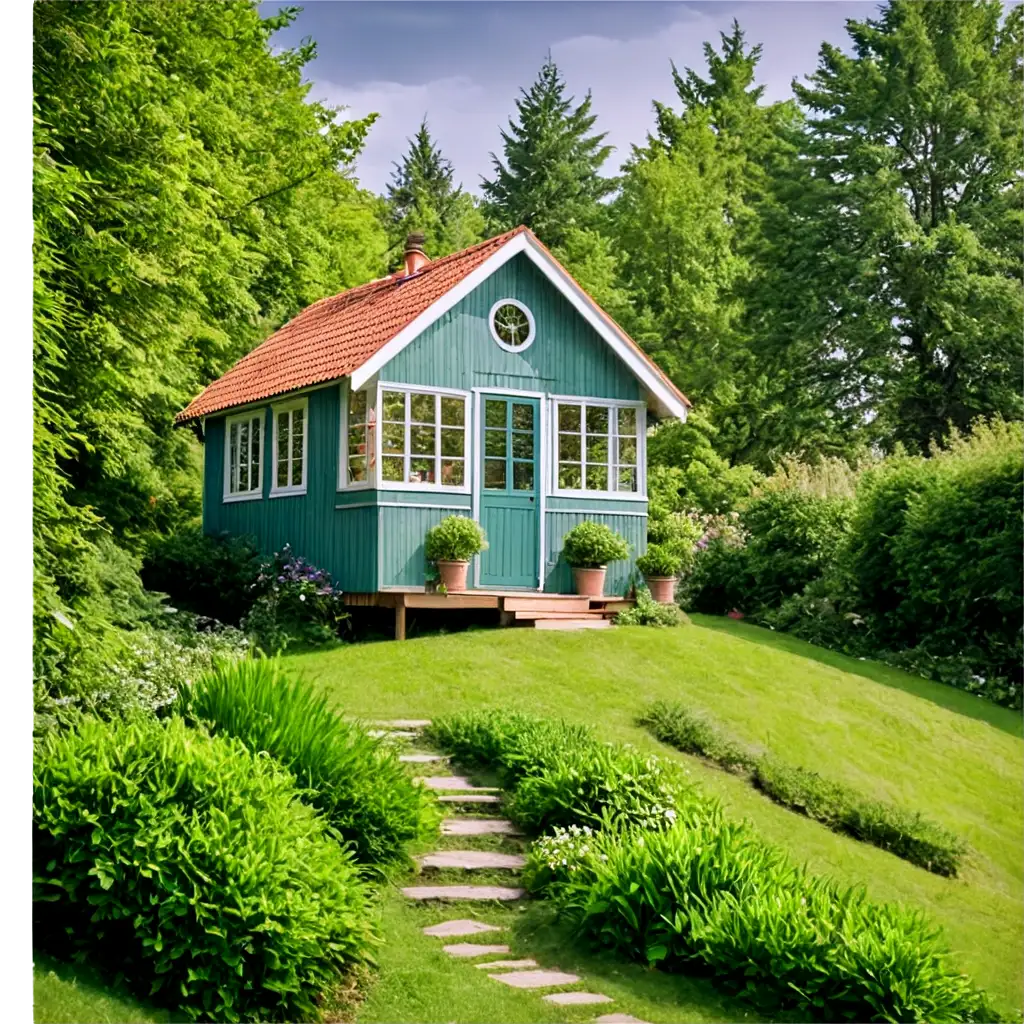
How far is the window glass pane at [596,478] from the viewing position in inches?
610

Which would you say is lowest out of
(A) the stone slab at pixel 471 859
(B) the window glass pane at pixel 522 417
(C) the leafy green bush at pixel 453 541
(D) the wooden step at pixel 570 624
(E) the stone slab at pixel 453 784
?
(A) the stone slab at pixel 471 859

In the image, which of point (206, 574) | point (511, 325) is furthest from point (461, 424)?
point (206, 574)

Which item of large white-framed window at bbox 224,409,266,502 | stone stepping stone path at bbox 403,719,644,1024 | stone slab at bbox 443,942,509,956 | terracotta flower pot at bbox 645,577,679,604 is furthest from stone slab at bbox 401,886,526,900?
large white-framed window at bbox 224,409,266,502

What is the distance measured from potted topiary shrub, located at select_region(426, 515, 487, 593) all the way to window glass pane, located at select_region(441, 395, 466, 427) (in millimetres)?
1343

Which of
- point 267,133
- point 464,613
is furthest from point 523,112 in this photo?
point 464,613

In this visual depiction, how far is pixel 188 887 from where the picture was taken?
5426 mm

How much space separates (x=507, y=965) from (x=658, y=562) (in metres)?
9.26

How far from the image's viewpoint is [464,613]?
14.9m

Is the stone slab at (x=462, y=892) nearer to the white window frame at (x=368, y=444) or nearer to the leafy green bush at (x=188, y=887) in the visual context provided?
the leafy green bush at (x=188, y=887)

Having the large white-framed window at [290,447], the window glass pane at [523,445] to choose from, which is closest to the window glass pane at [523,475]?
the window glass pane at [523,445]

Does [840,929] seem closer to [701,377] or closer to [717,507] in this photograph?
[717,507]

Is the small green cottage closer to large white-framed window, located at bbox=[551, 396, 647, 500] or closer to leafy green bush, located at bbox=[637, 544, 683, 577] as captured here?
large white-framed window, located at bbox=[551, 396, 647, 500]

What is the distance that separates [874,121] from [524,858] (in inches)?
862

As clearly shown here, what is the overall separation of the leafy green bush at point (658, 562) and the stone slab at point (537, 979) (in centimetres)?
919
